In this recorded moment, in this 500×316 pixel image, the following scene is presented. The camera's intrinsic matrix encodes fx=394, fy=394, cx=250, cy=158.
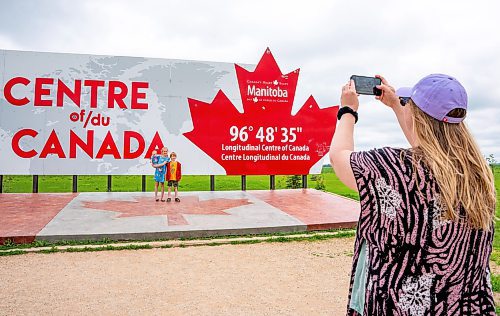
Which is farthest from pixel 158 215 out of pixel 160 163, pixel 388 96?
pixel 388 96

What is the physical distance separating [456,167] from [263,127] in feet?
29.3

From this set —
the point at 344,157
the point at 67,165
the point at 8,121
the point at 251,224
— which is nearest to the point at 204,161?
the point at 67,165

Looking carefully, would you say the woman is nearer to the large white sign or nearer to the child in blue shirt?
the child in blue shirt

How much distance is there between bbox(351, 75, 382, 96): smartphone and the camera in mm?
1644

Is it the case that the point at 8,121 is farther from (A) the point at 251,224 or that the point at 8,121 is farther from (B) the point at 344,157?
(B) the point at 344,157

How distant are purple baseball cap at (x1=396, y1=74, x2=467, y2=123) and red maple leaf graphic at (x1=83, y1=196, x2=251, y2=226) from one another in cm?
521

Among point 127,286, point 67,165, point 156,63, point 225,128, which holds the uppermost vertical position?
point 156,63

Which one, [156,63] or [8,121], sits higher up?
[156,63]

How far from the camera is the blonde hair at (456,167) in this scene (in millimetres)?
1227

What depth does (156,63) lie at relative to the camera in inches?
387

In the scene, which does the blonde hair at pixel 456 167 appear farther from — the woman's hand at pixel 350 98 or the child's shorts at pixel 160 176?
the child's shorts at pixel 160 176

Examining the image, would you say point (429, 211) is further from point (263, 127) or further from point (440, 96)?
point (263, 127)

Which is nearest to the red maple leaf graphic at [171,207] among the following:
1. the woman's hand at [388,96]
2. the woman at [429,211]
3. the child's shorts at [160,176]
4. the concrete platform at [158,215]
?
the concrete platform at [158,215]

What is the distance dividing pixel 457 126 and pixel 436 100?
0.39 feet
